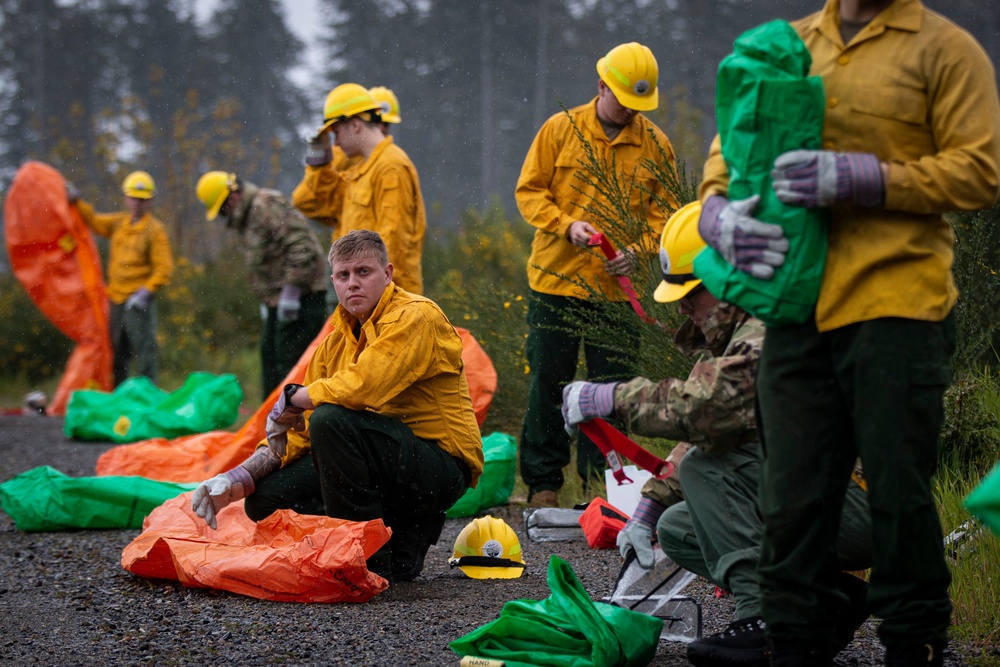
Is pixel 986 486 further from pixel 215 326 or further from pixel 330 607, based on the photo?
pixel 215 326

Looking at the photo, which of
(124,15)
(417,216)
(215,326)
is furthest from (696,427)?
(124,15)

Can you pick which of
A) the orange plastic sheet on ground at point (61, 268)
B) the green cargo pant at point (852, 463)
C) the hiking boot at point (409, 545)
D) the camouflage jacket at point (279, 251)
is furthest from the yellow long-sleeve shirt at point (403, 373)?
the orange plastic sheet on ground at point (61, 268)

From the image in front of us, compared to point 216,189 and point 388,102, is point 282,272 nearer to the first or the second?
point 216,189

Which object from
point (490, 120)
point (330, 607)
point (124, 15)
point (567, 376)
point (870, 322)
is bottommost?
point (330, 607)

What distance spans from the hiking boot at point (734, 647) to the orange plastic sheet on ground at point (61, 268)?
10.00 metres

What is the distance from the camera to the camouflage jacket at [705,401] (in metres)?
2.79

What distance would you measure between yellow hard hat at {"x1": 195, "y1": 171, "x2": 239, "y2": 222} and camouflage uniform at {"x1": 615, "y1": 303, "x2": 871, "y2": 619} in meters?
5.72

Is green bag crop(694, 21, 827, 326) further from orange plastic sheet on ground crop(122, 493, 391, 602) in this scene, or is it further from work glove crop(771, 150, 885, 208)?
orange plastic sheet on ground crop(122, 493, 391, 602)

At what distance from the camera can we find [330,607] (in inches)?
150

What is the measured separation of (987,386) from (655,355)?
55.1 inches

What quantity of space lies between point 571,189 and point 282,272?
3067mm

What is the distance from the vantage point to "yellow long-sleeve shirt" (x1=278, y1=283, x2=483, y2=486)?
3.97 meters

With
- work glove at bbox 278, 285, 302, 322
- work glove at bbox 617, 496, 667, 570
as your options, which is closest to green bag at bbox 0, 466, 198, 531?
work glove at bbox 278, 285, 302, 322

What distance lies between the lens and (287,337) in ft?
26.2
